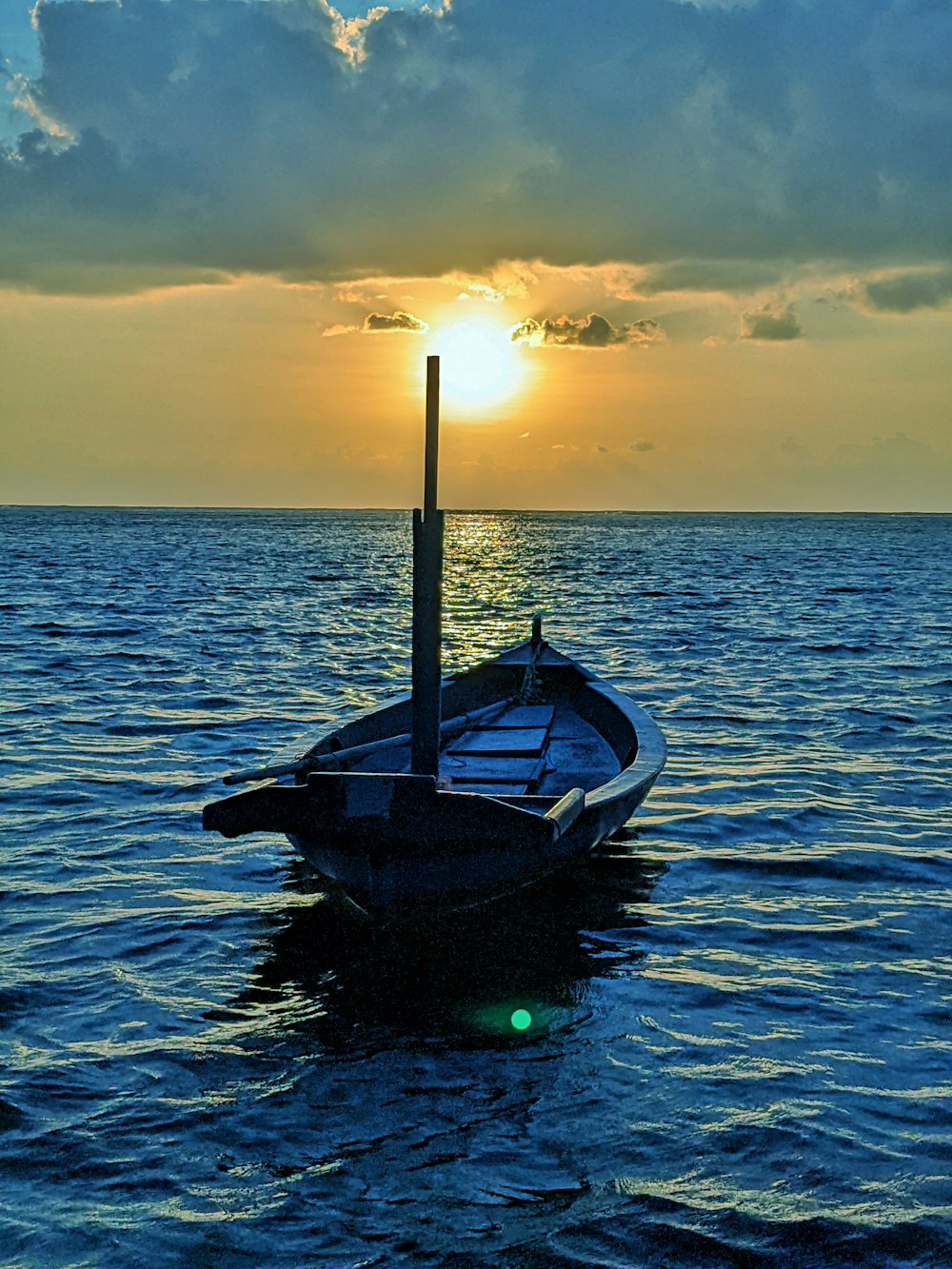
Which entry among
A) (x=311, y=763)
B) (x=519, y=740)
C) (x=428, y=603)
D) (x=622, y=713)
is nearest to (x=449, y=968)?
(x=311, y=763)

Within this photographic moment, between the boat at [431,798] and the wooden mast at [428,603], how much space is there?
0.01 meters

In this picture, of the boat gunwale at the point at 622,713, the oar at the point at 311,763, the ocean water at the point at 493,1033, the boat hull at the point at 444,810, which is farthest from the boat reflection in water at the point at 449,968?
the oar at the point at 311,763

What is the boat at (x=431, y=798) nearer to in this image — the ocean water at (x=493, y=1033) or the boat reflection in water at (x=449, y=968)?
the boat reflection in water at (x=449, y=968)

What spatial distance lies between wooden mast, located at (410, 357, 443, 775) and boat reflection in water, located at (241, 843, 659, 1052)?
138 cm

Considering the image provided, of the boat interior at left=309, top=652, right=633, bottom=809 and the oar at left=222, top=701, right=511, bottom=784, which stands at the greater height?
the oar at left=222, top=701, right=511, bottom=784

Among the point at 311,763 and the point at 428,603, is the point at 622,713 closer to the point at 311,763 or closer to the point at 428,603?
the point at 311,763

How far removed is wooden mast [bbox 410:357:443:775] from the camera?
30.6ft

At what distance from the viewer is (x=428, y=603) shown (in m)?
9.38

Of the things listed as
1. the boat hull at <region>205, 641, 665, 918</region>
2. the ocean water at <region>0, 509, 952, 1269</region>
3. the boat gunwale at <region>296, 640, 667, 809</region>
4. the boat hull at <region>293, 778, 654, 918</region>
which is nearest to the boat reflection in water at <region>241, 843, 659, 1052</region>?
the ocean water at <region>0, 509, 952, 1269</region>

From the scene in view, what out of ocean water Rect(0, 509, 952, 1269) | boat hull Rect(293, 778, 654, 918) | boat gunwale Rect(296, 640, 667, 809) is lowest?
ocean water Rect(0, 509, 952, 1269)

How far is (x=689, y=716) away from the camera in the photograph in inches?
771

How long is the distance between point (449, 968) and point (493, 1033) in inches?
41.9

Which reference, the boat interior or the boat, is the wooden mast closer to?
the boat

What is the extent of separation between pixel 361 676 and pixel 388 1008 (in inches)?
656
